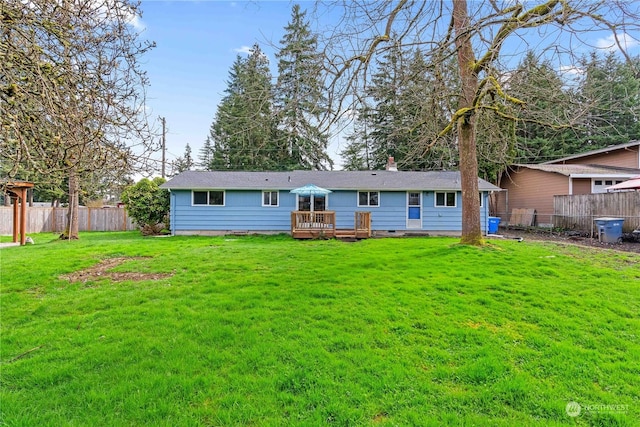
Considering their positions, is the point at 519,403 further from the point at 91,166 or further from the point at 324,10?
the point at 324,10

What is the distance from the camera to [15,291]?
5551 mm

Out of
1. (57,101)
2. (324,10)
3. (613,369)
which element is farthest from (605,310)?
(57,101)

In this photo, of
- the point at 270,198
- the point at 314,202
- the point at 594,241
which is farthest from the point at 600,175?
the point at 270,198

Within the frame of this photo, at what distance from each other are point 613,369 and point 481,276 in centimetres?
295

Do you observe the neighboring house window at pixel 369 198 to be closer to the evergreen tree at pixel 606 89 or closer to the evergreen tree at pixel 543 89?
the evergreen tree at pixel 543 89

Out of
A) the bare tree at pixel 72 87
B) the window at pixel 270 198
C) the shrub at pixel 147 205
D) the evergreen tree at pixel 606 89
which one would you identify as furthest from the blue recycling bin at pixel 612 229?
the shrub at pixel 147 205

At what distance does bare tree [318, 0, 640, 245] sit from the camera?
344cm

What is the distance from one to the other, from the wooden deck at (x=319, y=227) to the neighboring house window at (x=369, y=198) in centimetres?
146

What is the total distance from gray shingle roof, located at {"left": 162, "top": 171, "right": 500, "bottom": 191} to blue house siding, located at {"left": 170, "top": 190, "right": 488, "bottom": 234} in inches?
13.9

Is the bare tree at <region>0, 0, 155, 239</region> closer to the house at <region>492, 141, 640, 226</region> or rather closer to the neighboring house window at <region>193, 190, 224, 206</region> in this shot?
the neighboring house window at <region>193, 190, 224, 206</region>

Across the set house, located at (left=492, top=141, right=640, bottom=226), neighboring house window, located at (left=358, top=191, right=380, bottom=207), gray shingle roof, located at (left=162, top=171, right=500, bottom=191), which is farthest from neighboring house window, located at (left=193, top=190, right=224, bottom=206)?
house, located at (left=492, top=141, right=640, bottom=226)

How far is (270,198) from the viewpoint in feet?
47.7

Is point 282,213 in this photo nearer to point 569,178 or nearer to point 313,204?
point 313,204

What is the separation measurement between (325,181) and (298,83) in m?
10.7
